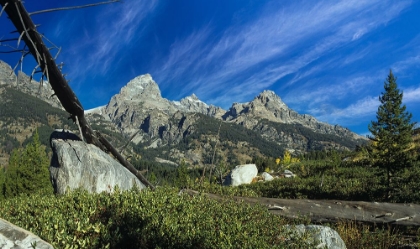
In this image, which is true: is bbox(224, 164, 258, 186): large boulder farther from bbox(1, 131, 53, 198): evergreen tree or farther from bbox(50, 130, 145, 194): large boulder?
bbox(50, 130, 145, 194): large boulder

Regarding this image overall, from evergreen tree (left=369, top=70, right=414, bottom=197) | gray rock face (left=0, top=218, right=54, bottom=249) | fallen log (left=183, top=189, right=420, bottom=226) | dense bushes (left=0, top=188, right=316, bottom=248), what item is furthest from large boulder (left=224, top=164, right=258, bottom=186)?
gray rock face (left=0, top=218, right=54, bottom=249)

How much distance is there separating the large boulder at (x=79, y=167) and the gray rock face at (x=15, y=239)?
6.76 meters

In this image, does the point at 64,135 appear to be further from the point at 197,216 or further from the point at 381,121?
the point at 381,121

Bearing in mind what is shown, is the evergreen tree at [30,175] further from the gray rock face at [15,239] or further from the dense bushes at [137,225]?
the gray rock face at [15,239]

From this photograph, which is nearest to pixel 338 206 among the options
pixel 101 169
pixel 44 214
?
pixel 101 169

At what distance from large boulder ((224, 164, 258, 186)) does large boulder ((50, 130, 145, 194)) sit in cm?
4035

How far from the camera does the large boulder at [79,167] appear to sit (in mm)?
10422

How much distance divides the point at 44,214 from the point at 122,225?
1675mm

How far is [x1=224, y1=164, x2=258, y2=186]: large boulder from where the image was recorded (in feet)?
165

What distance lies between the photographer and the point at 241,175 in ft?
167

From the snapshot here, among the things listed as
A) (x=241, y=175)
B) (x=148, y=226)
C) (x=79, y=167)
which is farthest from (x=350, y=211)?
(x=241, y=175)

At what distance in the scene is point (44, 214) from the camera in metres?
5.96

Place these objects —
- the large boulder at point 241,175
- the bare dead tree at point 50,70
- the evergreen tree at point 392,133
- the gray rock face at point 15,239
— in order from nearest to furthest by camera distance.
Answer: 1. the gray rock face at point 15,239
2. the bare dead tree at point 50,70
3. the evergreen tree at point 392,133
4. the large boulder at point 241,175

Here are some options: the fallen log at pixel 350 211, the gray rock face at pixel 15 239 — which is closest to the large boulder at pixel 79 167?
the fallen log at pixel 350 211
